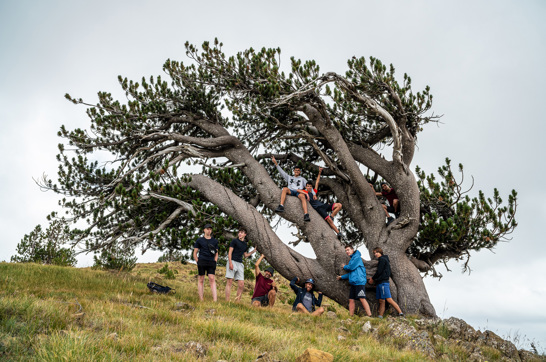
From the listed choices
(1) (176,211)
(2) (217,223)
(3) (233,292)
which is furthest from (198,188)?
(3) (233,292)

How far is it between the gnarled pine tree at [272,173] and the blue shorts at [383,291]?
2.79ft

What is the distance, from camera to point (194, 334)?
4.85m

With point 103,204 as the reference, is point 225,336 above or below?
below

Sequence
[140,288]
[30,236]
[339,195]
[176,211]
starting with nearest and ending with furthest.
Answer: [140,288] → [176,211] → [339,195] → [30,236]

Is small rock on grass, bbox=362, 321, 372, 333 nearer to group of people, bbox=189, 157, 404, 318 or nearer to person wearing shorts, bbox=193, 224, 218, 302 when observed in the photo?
group of people, bbox=189, 157, 404, 318

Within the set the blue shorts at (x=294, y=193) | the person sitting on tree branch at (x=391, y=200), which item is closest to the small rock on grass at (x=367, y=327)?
the blue shorts at (x=294, y=193)

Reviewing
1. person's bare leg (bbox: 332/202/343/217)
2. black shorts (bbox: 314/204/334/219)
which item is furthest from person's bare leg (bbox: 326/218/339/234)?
person's bare leg (bbox: 332/202/343/217)

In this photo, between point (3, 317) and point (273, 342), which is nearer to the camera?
→ point (3, 317)

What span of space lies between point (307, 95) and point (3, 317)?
32.0 feet

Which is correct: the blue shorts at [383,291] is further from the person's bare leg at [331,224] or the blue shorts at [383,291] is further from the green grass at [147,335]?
the green grass at [147,335]

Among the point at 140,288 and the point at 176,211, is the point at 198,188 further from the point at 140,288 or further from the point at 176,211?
the point at 140,288

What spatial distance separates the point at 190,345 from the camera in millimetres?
4289

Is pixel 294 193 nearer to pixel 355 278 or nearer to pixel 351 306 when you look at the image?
pixel 355 278

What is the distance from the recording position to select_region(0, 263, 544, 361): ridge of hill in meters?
3.90
